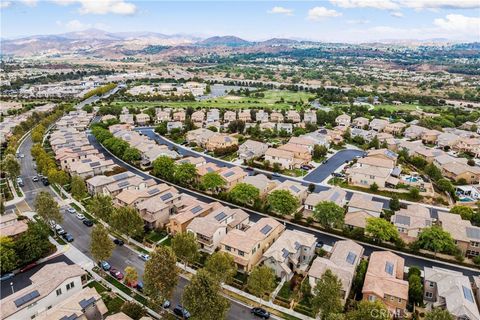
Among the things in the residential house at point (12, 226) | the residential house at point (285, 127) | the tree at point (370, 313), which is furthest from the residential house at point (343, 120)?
the residential house at point (12, 226)

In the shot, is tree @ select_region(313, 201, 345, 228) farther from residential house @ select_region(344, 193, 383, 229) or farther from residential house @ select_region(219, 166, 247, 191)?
residential house @ select_region(219, 166, 247, 191)

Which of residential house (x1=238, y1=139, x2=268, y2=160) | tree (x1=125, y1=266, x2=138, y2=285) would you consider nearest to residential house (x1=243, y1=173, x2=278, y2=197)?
residential house (x1=238, y1=139, x2=268, y2=160)

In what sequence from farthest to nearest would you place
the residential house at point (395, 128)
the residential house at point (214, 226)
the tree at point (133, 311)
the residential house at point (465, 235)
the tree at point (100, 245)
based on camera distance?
the residential house at point (395, 128) → the residential house at point (465, 235) → the residential house at point (214, 226) → the tree at point (100, 245) → the tree at point (133, 311)

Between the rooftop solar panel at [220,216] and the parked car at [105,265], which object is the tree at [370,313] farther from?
the parked car at [105,265]

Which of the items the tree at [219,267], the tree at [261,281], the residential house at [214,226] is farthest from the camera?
the residential house at [214,226]

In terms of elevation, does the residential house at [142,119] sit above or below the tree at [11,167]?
above

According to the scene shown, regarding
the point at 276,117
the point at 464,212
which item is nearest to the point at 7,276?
the point at 464,212

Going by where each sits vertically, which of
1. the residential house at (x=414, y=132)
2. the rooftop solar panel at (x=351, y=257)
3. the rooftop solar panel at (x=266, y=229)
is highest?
the residential house at (x=414, y=132)

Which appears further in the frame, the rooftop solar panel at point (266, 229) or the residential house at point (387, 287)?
the rooftop solar panel at point (266, 229)
